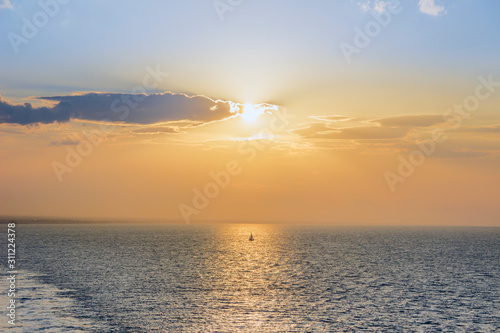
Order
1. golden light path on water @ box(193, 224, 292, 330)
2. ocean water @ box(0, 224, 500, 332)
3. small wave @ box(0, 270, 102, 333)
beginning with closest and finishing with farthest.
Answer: small wave @ box(0, 270, 102, 333) → ocean water @ box(0, 224, 500, 332) → golden light path on water @ box(193, 224, 292, 330)

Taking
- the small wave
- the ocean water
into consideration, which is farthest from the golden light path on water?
the small wave

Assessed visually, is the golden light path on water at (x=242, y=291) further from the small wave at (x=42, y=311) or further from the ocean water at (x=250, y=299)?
the small wave at (x=42, y=311)

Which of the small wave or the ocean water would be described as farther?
the ocean water

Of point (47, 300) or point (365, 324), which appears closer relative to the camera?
point (365, 324)

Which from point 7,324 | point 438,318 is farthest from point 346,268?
point 7,324

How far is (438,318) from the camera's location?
192 feet

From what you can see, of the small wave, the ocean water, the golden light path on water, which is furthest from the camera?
the golden light path on water

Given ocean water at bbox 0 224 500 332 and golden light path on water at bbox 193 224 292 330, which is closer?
ocean water at bbox 0 224 500 332

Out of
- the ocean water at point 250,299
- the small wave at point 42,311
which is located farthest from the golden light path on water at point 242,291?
the small wave at point 42,311

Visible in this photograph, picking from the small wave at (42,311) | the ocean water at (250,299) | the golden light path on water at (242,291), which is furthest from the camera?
the golden light path on water at (242,291)

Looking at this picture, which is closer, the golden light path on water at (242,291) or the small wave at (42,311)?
the small wave at (42,311)

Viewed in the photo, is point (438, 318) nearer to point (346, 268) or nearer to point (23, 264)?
point (346, 268)

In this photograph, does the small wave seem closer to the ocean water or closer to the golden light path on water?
the ocean water

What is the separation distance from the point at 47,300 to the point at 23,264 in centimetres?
5436
